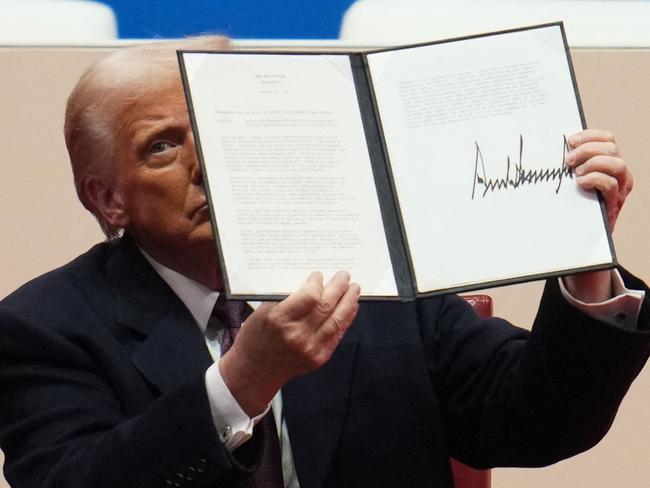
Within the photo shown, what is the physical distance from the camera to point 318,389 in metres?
1.69

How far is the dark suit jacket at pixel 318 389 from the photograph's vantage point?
1.47 metres

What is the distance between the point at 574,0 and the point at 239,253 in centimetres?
133

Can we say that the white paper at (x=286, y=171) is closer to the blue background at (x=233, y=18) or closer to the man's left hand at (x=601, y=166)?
the man's left hand at (x=601, y=166)

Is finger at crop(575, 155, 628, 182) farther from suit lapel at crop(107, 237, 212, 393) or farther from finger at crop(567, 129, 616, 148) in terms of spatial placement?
suit lapel at crop(107, 237, 212, 393)

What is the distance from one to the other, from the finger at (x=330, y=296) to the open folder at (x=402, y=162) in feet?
0.06

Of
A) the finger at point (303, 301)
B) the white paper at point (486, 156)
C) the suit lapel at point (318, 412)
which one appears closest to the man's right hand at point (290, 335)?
the finger at point (303, 301)

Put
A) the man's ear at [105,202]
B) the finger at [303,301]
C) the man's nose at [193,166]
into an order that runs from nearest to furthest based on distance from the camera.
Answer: the finger at [303,301], the man's nose at [193,166], the man's ear at [105,202]

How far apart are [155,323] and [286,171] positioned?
0.37m

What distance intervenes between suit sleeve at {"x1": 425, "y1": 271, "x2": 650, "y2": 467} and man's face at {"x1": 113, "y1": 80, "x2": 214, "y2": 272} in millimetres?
367

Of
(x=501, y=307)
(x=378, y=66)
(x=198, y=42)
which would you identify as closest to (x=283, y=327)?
(x=378, y=66)

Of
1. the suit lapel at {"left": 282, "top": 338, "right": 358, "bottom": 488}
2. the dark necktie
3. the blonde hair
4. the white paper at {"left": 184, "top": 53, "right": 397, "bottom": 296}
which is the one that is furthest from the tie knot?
the white paper at {"left": 184, "top": 53, "right": 397, "bottom": 296}

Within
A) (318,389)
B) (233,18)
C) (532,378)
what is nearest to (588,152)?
(532,378)
